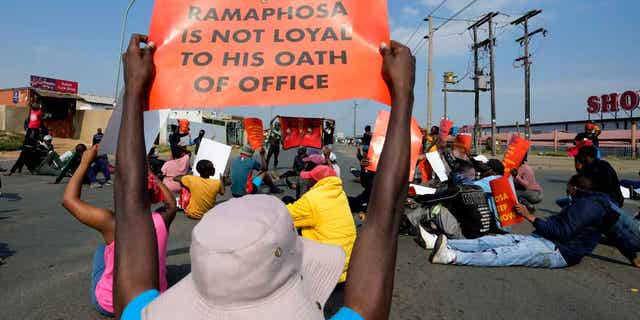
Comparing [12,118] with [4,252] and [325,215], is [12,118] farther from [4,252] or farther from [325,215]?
[325,215]

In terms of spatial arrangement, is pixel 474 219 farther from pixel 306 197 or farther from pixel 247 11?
pixel 247 11

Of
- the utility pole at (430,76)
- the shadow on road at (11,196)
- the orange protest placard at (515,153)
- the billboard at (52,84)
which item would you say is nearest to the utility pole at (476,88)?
the utility pole at (430,76)

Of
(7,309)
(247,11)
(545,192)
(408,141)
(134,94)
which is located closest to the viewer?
(408,141)

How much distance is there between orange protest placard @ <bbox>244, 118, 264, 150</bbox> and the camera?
31.6 feet

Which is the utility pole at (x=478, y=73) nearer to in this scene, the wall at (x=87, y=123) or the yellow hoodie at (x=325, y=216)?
the yellow hoodie at (x=325, y=216)

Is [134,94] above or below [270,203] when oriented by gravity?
above

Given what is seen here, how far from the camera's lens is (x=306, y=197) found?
3.48 metres

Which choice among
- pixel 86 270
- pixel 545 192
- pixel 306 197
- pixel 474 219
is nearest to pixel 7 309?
pixel 86 270

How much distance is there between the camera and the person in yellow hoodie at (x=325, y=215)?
3.47 meters

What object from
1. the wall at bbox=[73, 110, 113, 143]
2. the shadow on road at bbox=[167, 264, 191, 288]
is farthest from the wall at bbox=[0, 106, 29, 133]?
the shadow on road at bbox=[167, 264, 191, 288]

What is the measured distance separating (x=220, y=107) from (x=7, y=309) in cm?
267

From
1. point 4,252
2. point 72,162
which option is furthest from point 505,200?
point 72,162

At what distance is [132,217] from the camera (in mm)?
1158

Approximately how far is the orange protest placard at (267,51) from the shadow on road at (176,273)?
245 cm
